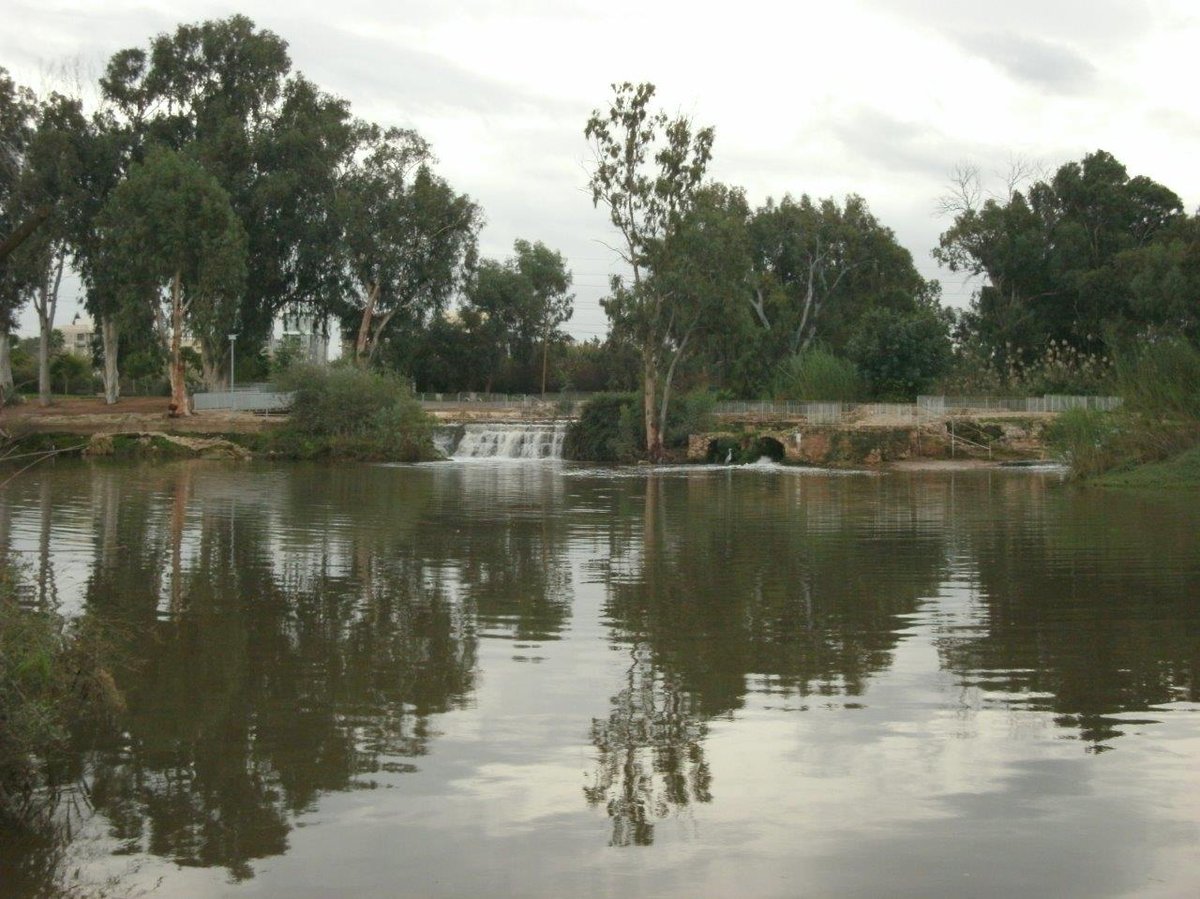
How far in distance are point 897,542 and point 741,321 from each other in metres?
35.8

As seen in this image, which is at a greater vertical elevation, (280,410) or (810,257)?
(810,257)

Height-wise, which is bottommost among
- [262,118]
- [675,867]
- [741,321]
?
[675,867]

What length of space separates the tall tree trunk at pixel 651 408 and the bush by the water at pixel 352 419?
8622mm

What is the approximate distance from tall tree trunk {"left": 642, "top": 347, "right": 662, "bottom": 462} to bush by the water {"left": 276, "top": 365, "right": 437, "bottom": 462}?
8.62 m

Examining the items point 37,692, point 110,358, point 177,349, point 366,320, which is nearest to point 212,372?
point 110,358

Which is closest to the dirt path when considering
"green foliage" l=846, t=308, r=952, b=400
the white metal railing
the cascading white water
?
the white metal railing

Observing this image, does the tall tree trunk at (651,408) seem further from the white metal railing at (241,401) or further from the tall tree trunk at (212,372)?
the tall tree trunk at (212,372)

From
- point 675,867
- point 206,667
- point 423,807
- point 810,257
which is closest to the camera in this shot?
point 675,867

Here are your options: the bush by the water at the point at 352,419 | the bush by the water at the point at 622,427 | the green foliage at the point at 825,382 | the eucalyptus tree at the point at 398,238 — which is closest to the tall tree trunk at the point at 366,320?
the eucalyptus tree at the point at 398,238

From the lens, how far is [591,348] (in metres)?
92.6

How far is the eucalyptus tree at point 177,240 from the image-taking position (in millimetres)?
56812

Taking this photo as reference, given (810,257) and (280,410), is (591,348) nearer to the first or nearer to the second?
(810,257)

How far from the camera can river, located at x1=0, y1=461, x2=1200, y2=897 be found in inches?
249

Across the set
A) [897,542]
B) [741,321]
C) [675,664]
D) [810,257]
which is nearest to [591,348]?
[810,257]
